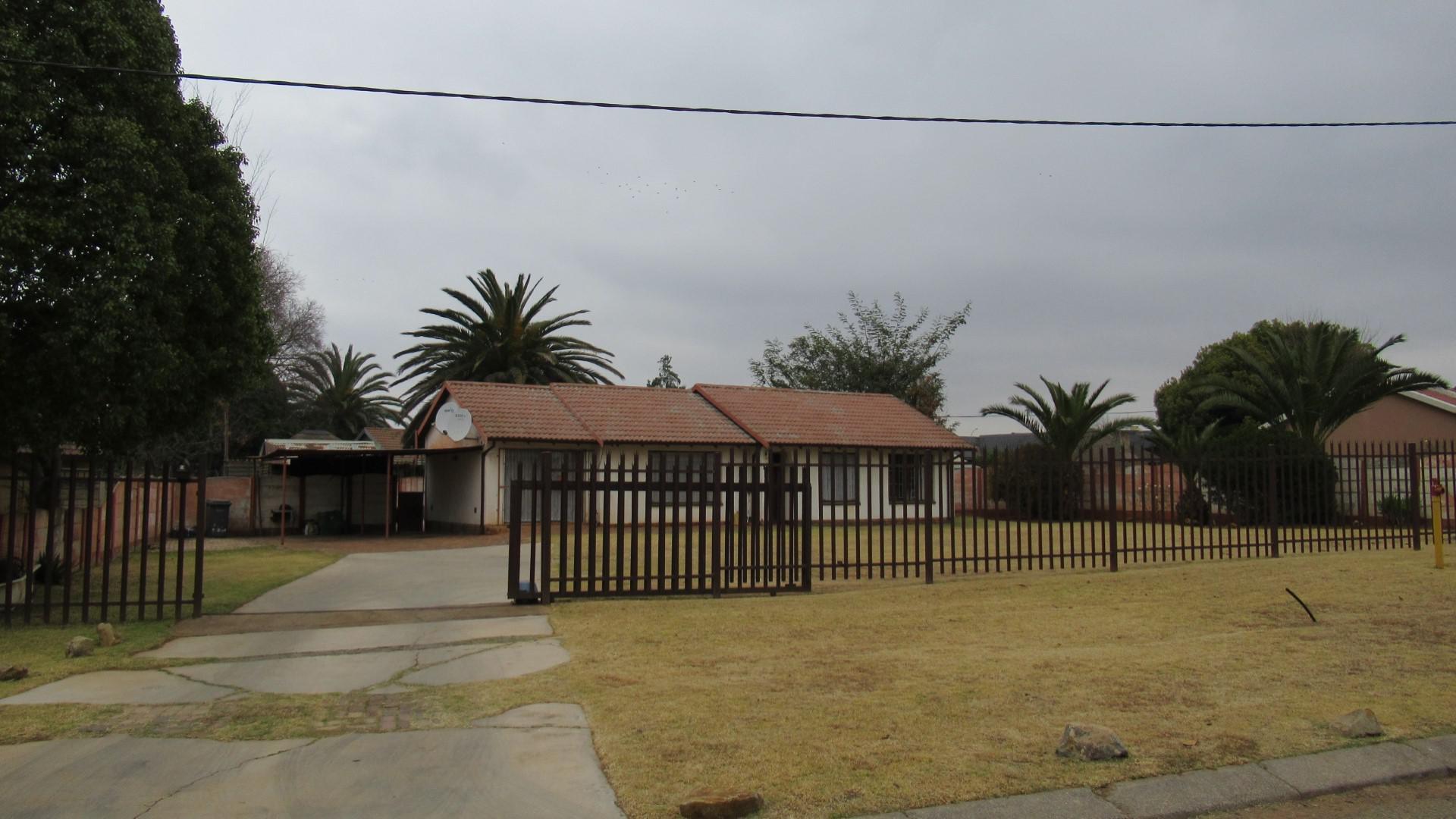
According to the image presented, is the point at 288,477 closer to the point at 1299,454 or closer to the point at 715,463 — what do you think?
the point at 715,463

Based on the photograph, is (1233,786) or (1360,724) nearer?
(1233,786)

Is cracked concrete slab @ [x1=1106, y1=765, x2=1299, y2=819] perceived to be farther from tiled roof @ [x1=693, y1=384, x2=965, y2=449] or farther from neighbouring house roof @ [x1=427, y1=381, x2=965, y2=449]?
tiled roof @ [x1=693, y1=384, x2=965, y2=449]

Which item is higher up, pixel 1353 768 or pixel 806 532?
pixel 806 532

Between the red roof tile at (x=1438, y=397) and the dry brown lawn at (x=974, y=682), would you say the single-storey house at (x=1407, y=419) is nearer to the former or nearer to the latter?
the red roof tile at (x=1438, y=397)

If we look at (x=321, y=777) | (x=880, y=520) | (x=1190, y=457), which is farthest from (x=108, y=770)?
(x=1190, y=457)

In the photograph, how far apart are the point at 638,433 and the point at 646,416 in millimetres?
1621

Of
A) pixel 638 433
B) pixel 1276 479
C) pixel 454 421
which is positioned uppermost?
pixel 454 421

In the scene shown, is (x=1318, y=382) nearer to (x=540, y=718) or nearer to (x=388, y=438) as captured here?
(x=540, y=718)

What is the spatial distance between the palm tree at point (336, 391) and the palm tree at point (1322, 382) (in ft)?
128

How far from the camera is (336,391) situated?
5178cm

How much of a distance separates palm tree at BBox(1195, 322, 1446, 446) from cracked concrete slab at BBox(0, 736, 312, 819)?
24.3m

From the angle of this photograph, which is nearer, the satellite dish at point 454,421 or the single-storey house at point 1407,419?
the satellite dish at point 454,421

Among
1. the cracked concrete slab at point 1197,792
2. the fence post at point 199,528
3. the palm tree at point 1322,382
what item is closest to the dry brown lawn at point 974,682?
the cracked concrete slab at point 1197,792

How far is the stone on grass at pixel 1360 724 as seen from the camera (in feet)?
19.5
